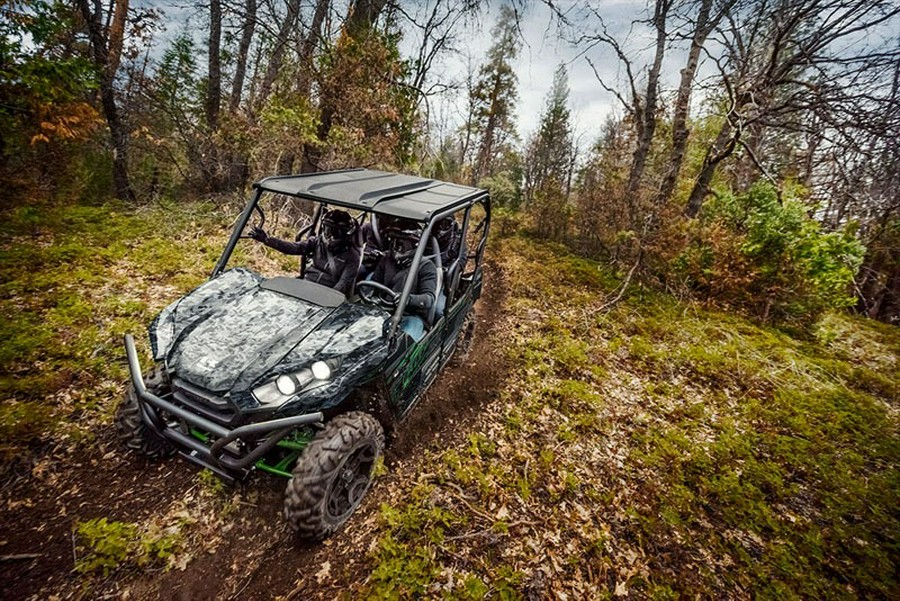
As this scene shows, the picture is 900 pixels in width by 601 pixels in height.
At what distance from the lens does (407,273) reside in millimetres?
3365

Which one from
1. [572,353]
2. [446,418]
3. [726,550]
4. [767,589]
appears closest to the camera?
[767,589]

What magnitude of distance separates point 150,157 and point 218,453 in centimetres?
1339

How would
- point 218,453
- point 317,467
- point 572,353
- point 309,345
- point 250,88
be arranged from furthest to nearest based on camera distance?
point 250,88, point 572,353, point 309,345, point 317,467, point 218,453

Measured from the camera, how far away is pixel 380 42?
7.87 meters

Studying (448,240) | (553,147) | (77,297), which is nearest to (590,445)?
(448,240)

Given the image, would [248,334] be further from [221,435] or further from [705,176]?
[705,176]

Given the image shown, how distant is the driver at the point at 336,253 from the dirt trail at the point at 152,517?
6.56 ft

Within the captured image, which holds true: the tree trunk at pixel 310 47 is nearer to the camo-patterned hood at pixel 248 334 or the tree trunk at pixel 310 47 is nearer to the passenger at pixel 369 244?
the passenger at pixel 369 244

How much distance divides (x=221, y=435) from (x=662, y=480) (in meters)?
4.04

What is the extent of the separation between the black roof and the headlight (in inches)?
52.5

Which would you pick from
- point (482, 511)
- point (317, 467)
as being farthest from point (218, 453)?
point (482, 511)

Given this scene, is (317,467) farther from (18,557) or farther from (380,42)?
(380,42)

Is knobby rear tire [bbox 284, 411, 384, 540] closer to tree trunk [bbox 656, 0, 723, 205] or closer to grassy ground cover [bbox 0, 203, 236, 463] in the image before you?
grassy ground cover [bbox 0, 203, 236, 463]

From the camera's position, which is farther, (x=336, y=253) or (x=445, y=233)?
(x=445, y=233)
